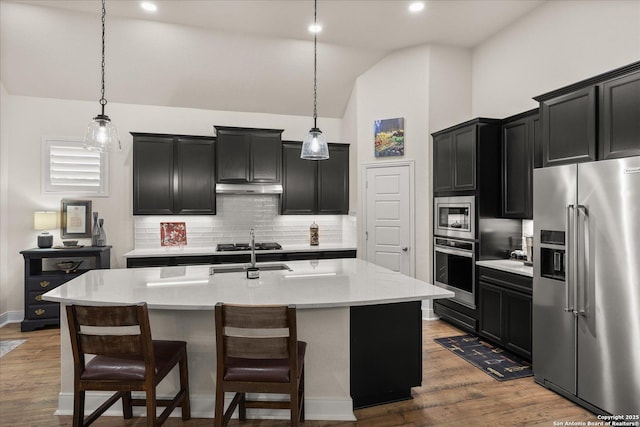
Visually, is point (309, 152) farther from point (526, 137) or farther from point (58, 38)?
point (58, 38)

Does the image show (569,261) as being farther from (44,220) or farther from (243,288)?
(44,220)

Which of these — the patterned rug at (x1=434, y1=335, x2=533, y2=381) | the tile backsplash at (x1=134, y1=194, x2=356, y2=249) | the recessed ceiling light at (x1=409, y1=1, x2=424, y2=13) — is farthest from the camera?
the tile backsplash at (x1=134, y1=194, x2=356, y2=249)

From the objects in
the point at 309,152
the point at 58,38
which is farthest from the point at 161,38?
the point at 309,152

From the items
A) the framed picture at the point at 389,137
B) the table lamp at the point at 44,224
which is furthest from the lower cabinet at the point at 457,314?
the table lamp at the point at 44,224

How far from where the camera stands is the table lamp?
4.80 metres

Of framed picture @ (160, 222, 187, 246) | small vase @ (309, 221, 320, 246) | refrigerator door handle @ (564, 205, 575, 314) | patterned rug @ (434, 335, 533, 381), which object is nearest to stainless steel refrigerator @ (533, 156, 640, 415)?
A: refrigerator door handle @ (564, 205, 575, 314)

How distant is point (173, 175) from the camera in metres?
5.12

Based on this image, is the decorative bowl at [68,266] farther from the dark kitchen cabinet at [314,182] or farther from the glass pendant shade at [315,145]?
the glass pendant shade at [315,145]

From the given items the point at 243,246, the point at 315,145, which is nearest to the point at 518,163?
the point at 315,145

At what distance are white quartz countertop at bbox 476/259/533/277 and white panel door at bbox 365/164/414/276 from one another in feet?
4.05

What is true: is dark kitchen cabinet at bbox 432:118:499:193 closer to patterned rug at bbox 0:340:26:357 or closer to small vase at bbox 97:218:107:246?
small vase at bbox 97:218:107:246

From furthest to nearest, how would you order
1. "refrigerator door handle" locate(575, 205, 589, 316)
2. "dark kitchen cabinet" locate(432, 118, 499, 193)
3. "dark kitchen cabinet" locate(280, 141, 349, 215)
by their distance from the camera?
"dark kitchen cabinet" locate(280, 141, 349, 215), "dark kitchen cabinet" locate(432, 118, 499, 193), "refrigerator door handle" locate(575, 205, 589, 316)

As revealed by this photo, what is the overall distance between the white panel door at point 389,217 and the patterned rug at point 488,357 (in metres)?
1.22

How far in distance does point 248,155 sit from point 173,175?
108cm
